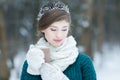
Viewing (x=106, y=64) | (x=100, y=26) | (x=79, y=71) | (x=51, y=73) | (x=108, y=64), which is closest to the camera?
(x=51, y=73)

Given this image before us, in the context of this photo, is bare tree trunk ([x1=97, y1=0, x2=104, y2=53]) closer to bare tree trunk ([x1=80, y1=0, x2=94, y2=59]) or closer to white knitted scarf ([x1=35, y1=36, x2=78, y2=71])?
bare tree trunk ([x1=80, y1=0, x2=94, y2=59])

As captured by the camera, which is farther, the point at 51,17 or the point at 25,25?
the point at 25,25

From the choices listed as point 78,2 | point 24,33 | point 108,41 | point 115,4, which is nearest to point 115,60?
point 108,41

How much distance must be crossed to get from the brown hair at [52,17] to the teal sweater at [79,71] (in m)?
0.27

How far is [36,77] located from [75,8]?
411 inches

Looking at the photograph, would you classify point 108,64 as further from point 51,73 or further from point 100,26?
point 51,73

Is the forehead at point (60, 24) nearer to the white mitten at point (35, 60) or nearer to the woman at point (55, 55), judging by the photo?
the woman at point (55, 55)

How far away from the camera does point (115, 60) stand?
17.7 meters

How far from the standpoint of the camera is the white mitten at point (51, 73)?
2.81 metres

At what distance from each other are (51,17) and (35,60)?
27cm

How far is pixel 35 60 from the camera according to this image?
2844mm

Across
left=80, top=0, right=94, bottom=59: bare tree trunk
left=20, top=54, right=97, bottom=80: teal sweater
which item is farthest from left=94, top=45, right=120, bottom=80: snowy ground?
left=20, top=54, right=97, bottom=80: teal sweater

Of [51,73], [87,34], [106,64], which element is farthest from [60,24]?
[106,64]

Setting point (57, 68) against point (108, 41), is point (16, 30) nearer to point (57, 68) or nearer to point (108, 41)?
point (108, 41)
